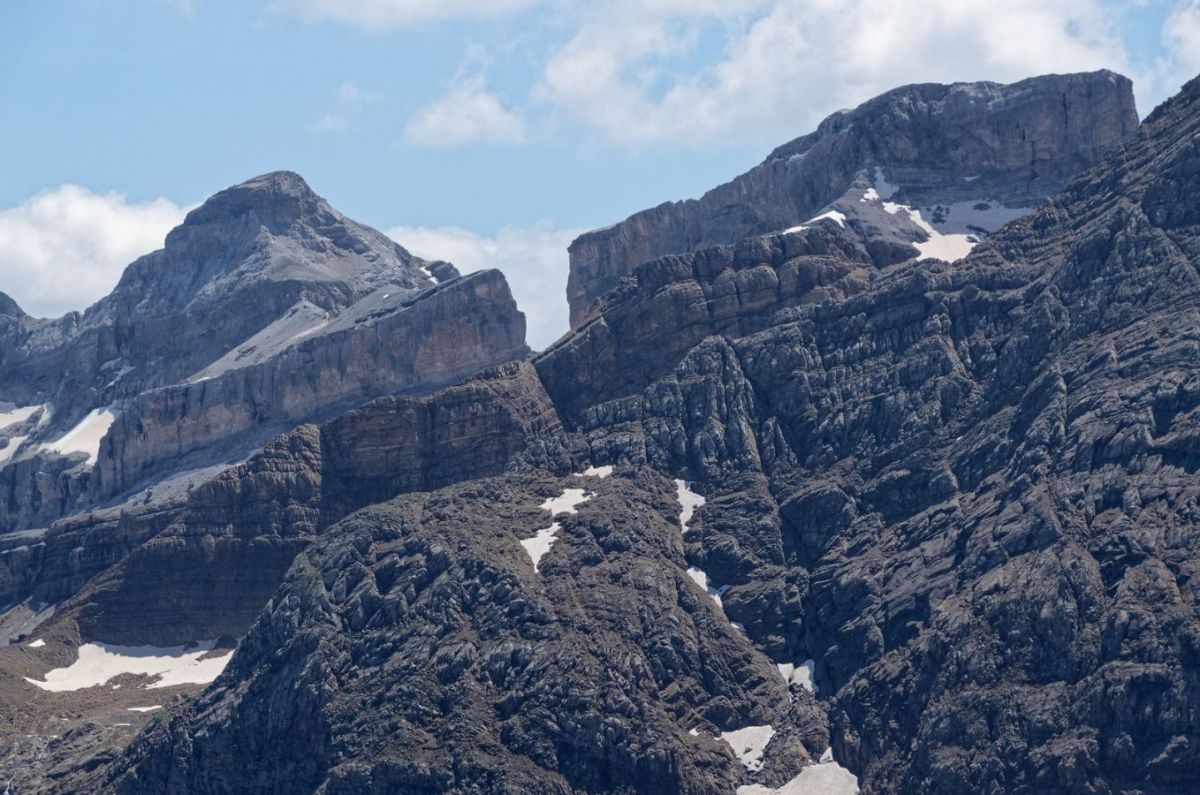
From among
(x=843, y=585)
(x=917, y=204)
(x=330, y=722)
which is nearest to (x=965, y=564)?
(x=843, y=585)

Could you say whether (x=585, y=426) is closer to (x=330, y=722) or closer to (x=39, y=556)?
(x=330, y=722)

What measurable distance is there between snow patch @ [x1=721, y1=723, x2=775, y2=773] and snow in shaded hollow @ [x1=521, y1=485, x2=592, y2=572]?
16813mm

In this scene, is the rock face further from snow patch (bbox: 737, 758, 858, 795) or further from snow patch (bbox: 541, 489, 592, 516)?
snow patch (bbox: 737, 758, 858, 795)

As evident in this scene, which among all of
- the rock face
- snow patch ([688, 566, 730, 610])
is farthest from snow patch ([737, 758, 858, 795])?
the rock face

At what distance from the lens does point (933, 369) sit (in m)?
135

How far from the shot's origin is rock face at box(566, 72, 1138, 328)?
586 ft

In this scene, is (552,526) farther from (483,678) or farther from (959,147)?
(959,147)

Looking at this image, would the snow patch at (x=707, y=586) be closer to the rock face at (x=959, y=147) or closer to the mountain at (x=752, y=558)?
the mountain at (x=752, y=558)

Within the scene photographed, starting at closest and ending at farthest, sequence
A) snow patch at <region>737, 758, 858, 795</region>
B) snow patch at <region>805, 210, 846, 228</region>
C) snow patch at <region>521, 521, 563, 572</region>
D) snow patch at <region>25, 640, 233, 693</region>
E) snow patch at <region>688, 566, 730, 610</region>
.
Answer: snow patch at <region>737, 758, 858, 795</region>, snow patch at <region>688, 566, 730, 610</region>, snow patch at <region>521, 521, 563, 572</region>, snow patch at <region>25, 640, 233, 693</region>, snow patch at <region>805, 210, 846, 228</region>

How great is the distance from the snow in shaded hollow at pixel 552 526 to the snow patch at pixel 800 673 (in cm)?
1518

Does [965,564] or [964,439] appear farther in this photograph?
[964,439]

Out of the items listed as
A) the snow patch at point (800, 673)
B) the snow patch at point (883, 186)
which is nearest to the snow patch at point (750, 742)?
the snow patch at point (800, 673)

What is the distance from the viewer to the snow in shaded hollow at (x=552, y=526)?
130750mm

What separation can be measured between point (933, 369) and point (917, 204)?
44.8m
